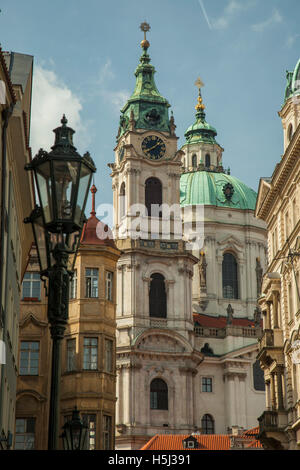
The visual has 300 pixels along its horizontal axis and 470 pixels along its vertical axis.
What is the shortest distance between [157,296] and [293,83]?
32.5 meters

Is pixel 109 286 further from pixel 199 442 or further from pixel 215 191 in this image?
pixel 215 191

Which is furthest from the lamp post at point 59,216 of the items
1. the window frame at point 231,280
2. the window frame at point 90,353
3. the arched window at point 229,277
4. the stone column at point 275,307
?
the window frame at point 231,280

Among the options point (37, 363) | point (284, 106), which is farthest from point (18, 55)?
point (284, 106)

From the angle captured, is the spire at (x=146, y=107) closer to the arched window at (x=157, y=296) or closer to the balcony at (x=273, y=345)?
the arched window at (x=157, y=296)

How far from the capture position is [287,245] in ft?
133

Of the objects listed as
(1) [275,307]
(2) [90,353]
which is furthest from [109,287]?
(1) [275,307]

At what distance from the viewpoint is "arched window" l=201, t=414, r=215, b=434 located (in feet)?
241

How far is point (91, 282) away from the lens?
127 feet

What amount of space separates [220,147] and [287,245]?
57.6 metres

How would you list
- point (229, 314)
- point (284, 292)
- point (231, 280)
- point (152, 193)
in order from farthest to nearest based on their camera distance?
1. point (231, 280)
2. point (229, 314)
3. point (152, 193)
4. point (284, 292)

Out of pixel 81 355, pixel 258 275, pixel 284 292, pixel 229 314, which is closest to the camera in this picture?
pixel 81 355

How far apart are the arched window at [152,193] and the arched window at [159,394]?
14934mm

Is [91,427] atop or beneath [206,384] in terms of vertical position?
beneath

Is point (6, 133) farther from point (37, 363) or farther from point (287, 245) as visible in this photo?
point (287, 245)
